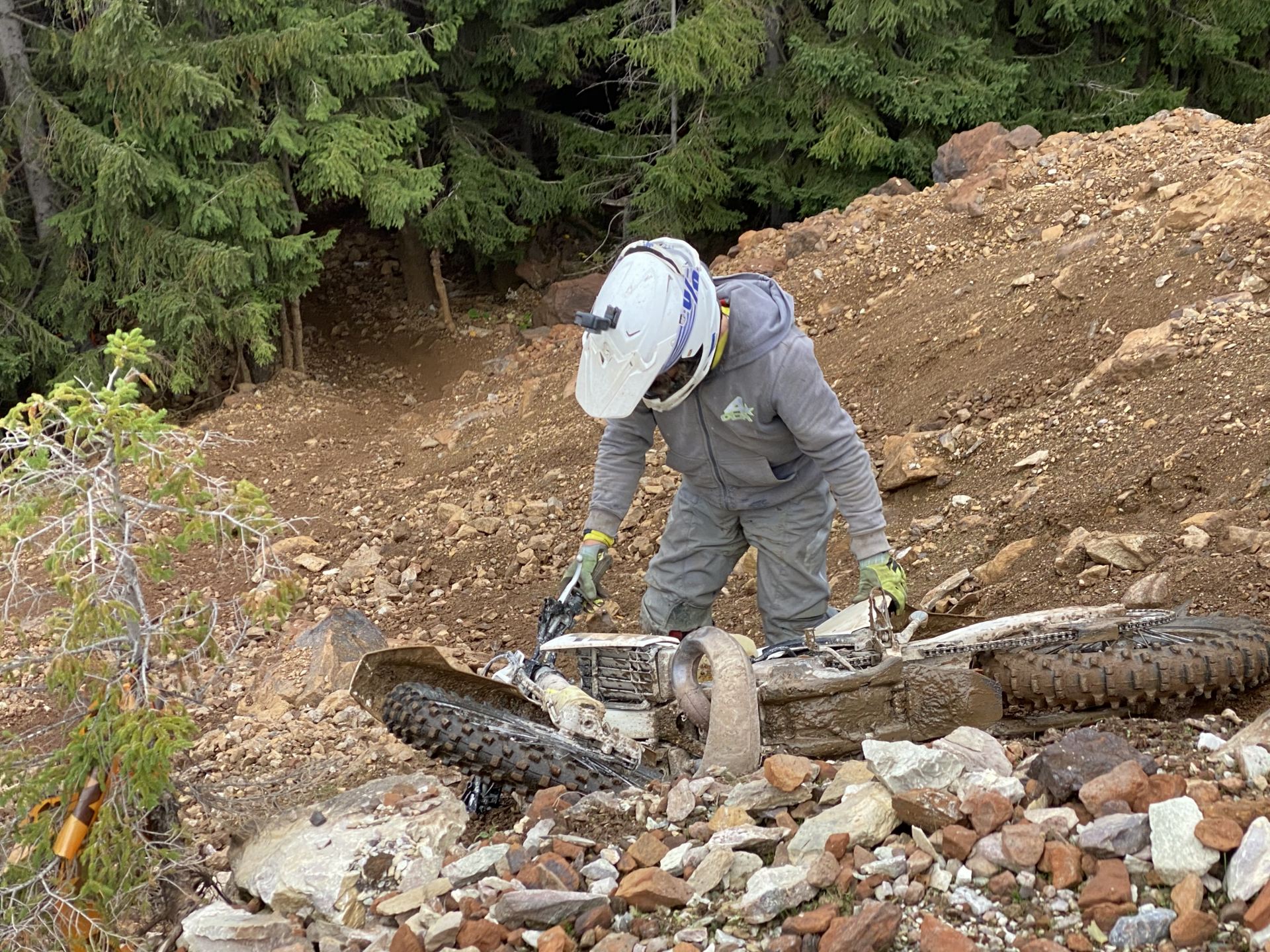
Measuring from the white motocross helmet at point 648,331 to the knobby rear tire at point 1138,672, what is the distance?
4.80 feet

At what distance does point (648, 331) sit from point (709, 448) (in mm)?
677

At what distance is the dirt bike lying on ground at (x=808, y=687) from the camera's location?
11.9 feet

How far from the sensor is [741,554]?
4.79 m

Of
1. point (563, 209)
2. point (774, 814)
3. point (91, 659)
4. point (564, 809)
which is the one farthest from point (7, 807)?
point (563, 209)

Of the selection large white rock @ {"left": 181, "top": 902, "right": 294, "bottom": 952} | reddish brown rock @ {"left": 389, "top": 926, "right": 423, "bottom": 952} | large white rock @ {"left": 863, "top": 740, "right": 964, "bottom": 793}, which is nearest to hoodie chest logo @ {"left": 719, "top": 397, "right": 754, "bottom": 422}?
large white rock @ {"left": 863, "top": 740, "right": 964, "bottom": 793}

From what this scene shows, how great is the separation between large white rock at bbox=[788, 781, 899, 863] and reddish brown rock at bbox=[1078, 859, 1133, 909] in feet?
1.64

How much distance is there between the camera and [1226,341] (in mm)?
6453

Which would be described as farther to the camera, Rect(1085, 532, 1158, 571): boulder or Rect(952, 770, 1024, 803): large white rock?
Rect(1085, 532, 1158, 571): boulder

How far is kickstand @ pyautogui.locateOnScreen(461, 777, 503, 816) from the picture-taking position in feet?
12.7

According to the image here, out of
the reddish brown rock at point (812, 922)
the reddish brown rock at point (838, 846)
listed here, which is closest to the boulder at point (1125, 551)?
the reddish brown rock at point (838, 846)

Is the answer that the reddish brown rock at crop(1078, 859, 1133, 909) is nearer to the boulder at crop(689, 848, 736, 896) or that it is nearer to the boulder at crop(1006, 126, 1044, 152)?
the boulder at crop(689, 848, 736, 896)

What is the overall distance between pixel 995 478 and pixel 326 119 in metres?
7.19

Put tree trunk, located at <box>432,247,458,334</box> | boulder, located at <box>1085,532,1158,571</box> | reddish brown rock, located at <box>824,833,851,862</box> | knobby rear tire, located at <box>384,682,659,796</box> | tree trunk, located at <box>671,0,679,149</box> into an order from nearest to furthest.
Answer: reddish brown rock, located at <box>824,833,851,862</box> → knobby rear tire, located at <box>384,682,659,796</box> → boulder, located at <box>1085,532,1158,571</box> → tree trunk, located at <box>671,0,679,149</box> → tree trunk, located at <box>432,247,458,334</box>

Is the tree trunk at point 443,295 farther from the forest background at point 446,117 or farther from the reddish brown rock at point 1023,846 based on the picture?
the reddish brown rock at point 1023,846
